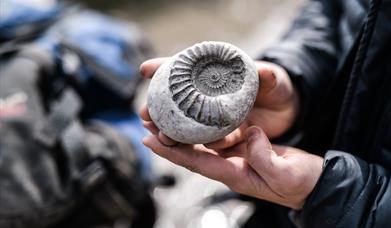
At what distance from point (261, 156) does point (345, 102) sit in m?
0.22

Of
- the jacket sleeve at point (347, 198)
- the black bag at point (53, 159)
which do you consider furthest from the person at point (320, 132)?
the black bag at point (53, 159)

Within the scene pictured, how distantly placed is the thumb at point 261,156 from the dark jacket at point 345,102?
0.08m

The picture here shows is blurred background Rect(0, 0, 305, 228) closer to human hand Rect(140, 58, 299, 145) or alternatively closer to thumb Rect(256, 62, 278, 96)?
human hand Rect(140, 58, 299, 145)

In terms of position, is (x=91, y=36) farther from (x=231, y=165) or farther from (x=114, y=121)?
(x=231, y=165)

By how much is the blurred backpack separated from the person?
519 mm

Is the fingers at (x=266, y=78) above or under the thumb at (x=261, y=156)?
above

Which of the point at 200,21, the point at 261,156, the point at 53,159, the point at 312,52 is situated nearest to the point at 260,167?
the point at 261,156

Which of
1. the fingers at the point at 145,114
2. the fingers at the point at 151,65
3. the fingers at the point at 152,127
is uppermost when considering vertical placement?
the fingers at the point at 151,65

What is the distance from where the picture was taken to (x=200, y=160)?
2.96 feet

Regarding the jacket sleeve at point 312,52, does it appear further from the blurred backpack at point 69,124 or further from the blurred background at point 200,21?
the blurred background at point 200,21

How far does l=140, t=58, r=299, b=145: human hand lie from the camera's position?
98 cm

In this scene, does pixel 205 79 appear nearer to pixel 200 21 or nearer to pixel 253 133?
pixel 253 133

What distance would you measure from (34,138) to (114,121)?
0.36m

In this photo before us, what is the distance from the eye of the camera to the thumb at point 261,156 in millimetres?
841
